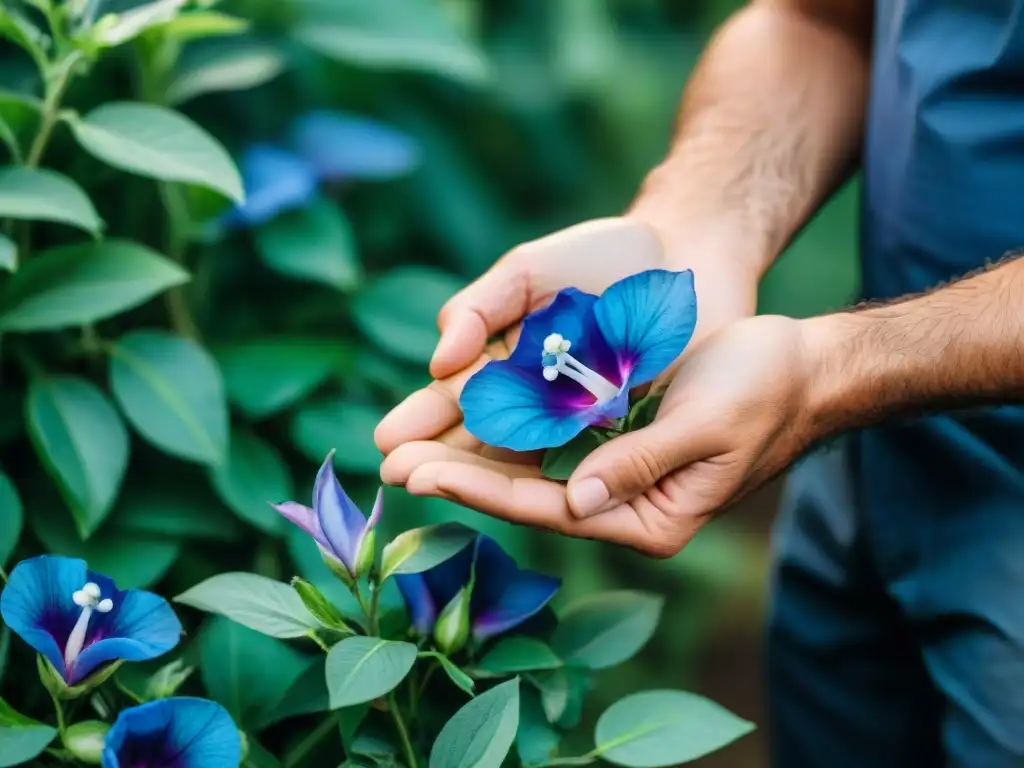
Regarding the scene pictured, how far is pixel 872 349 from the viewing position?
74cm

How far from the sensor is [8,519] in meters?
0.69

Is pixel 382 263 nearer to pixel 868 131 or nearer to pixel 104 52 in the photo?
pixel 104 52

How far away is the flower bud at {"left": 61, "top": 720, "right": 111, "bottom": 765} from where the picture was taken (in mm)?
573

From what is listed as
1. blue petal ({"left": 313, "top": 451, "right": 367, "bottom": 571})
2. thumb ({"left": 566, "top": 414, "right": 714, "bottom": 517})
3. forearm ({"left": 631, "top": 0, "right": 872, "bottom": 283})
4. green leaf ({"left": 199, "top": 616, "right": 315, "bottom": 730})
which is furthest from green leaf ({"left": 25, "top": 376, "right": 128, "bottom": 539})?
forearm ({"left": 631, "top": 0, "right": 872, "bottom": 283})

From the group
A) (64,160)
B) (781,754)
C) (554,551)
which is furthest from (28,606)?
(554,551)

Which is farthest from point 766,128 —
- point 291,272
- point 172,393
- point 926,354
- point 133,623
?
point 133,623

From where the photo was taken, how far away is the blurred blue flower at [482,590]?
64cm

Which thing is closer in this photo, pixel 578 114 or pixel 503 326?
pixel 503 326

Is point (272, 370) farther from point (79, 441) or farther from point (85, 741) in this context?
point (85, 741)

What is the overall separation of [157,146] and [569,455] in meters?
0.37

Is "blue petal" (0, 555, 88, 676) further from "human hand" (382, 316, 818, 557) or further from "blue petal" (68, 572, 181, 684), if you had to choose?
"human hand" (382, 316, 818, 557)

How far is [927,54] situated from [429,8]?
0.52 metres

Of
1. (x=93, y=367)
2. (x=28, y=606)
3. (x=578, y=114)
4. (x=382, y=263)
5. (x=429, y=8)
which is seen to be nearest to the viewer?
(x=28, y=606)

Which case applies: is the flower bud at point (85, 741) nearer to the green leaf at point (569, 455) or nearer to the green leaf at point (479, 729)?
the green leaf at point (479, 729)
